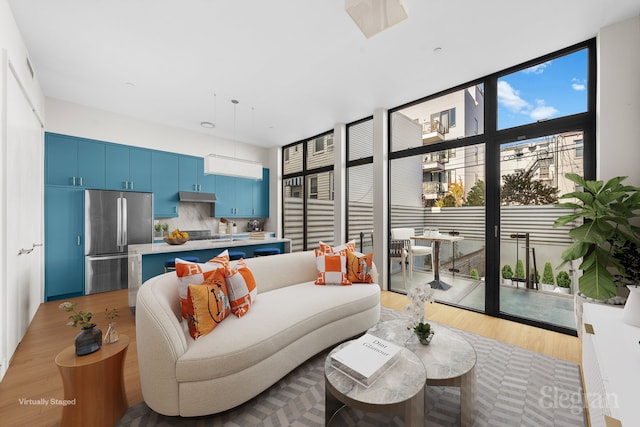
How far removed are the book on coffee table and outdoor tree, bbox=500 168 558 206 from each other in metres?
2.58

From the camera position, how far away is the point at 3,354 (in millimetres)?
2031

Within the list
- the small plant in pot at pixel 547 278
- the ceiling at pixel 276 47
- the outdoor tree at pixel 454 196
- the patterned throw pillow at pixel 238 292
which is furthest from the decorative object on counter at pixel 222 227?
the small plant in pot at pixel 547 278

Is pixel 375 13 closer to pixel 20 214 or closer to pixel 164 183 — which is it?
pixel 20 214

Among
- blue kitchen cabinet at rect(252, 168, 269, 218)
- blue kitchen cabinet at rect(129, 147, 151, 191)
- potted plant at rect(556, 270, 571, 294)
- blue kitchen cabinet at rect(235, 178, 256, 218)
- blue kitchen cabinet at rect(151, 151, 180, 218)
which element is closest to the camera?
potted plant at rect(556, 270, 571, 294)

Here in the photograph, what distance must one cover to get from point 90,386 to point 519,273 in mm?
4016

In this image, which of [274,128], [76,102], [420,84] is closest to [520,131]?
[420,84]

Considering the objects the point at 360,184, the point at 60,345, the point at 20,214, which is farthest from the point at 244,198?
the point at 60,345

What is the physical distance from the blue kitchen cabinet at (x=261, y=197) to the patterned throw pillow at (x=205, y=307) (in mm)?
4377

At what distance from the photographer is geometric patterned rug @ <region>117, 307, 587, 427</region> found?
1566 mm

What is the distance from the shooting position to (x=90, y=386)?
1.41 meters

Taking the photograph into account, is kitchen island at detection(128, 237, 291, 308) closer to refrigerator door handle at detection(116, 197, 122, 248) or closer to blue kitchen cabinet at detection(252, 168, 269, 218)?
refrigerator door handle at detection(116, 197, 122, 248)

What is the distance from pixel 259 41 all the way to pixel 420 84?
6.80 feet

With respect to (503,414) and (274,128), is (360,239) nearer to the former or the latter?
(274,128)

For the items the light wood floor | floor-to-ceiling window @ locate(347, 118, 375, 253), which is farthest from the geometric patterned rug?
floor-to-ceiling window @ locate(347, 118, 375, 253)
